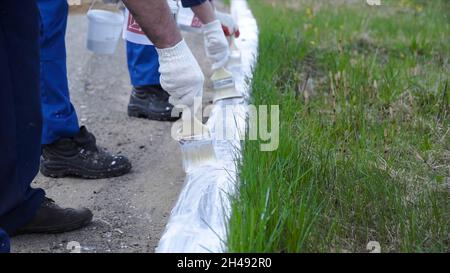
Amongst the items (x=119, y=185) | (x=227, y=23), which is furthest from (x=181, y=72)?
(x=227, y=23)

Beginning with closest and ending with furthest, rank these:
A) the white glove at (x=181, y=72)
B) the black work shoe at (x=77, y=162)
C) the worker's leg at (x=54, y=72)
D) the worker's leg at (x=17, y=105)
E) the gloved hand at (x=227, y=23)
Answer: the worker's leg at (x=17, y=105)
the white glove at (x=181, y=72)
the worker's leg at (x=54, y=72)
the black work shoe at (x=77, y=162)
the gloved hand at (x=227, y=23)

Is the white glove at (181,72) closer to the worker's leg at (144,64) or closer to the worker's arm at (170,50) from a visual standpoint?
the worker's arm at (170,50)

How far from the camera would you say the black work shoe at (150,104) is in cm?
376

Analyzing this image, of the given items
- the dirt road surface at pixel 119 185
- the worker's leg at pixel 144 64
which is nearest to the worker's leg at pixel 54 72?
the dirt road surface at pixel 119 185

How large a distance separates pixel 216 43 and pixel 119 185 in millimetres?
925

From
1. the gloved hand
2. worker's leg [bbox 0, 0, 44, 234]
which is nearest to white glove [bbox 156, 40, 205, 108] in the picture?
worker's leg [bbox 0, 0, 44, 234]

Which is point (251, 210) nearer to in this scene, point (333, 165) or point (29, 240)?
point (333, 165)

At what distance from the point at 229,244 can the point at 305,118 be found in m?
1.14

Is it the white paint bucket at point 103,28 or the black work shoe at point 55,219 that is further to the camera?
the white paint bucket at point 103,28

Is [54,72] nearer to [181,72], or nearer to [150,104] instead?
[181,72]

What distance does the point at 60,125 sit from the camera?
296 cm

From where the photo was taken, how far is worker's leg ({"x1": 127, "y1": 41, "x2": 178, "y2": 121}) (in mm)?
3777

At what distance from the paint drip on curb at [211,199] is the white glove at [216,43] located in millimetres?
181

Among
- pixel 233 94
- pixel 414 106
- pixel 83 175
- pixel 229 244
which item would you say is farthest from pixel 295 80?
pixel 229 244
